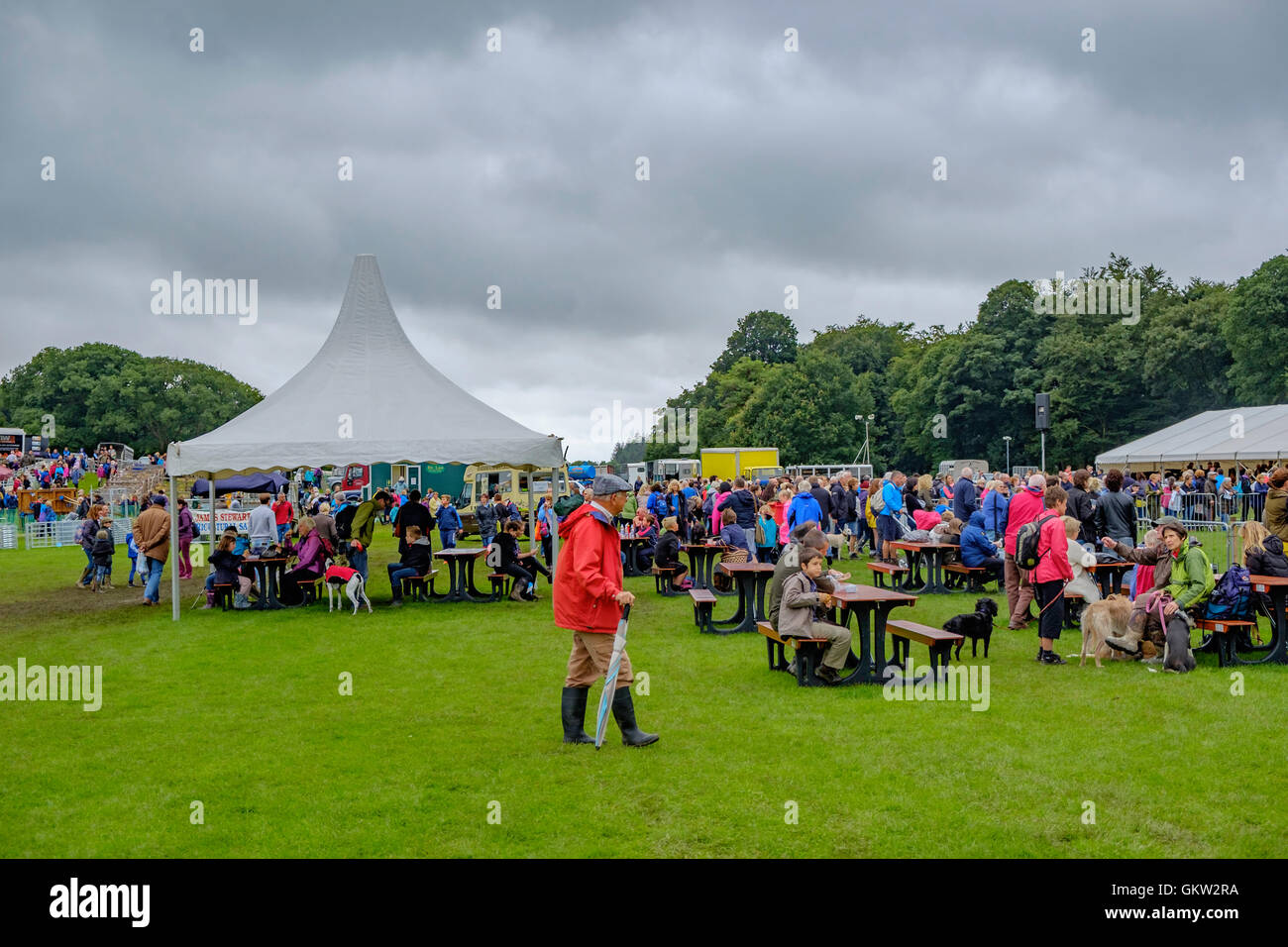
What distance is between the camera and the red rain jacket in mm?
6949

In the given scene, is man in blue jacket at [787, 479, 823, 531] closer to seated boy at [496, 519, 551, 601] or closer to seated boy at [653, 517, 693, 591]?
seated boy at [653, 517, 693, 591]

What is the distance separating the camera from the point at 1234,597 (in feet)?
32.4

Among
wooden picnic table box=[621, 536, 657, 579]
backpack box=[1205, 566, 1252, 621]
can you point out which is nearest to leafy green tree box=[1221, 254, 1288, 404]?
wooden picnic table box=[621, 536, 657, 579]

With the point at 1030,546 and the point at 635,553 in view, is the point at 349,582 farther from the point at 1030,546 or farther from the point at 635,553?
the point at 1030,546

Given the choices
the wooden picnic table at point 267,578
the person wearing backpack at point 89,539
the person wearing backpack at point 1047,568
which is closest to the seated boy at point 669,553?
the wooden picnic table at point 267,578

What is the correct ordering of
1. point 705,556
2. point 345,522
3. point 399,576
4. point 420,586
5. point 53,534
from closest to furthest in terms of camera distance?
point 399,576 → point 345,522 → point 420,586 → point 705,556 → point 53,534

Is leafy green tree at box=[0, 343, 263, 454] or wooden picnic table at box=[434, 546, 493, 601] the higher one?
leafy green tree at box=[0, 343, 263, 454]

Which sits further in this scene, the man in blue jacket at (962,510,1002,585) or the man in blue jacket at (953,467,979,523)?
the man in blue jacket at (953,467,979,523)

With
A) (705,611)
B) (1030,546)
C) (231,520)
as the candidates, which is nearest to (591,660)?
(1030,546)

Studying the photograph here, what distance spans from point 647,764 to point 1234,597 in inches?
260

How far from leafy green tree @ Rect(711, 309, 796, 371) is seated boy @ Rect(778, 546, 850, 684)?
293ft

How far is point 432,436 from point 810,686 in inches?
319

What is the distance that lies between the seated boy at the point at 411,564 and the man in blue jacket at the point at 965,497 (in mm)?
8649
